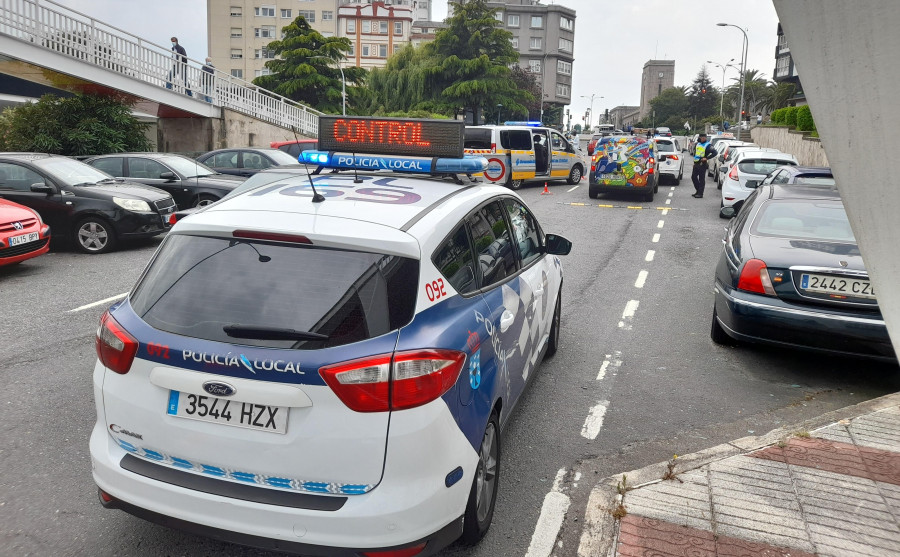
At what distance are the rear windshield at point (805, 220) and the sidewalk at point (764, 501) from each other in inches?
81.4

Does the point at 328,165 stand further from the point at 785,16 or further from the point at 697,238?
the point at 697,238

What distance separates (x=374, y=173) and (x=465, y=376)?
2.05 metres

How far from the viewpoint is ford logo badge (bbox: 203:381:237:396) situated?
2.93 m

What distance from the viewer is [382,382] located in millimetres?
2881

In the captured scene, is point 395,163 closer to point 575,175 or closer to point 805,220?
point 805,220

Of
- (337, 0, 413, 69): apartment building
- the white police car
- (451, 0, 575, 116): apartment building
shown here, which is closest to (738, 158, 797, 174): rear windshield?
the white police car

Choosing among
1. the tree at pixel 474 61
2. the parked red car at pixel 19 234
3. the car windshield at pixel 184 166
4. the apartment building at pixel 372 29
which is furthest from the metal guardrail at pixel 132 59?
the apartment building at pixel 372 29

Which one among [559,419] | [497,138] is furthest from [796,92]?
[559,419]

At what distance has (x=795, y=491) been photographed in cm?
410

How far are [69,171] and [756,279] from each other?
34.2 feet

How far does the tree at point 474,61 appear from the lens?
51469 millimetres

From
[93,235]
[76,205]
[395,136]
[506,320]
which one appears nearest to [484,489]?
[506,320]

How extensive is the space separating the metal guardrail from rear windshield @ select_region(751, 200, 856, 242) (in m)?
15.9

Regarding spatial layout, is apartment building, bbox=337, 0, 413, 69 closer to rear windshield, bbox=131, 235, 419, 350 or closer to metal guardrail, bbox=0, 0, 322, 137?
metal guardrail, bbox=0, 0, 322, 137
